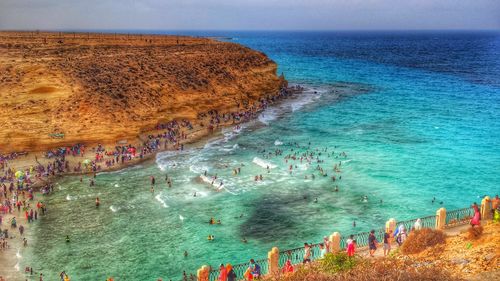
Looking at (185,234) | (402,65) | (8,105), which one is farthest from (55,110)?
(402,65)

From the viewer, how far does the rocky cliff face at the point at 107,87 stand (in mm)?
43156

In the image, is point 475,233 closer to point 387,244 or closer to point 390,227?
point 387,244

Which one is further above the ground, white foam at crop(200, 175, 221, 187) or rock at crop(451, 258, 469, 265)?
rock at crop(451, 258, 469, 265)

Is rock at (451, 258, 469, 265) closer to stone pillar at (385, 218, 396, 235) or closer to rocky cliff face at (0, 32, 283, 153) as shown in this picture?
stone pillar at (385, 218, 396, 235)

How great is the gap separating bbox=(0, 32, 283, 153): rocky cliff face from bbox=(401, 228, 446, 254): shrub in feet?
108

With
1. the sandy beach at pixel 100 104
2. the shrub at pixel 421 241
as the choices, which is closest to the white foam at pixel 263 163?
the sandy beach at pixel 100 104

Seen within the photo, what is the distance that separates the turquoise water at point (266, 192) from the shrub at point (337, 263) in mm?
10743

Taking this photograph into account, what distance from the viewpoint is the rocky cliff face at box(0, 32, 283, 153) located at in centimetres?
4316

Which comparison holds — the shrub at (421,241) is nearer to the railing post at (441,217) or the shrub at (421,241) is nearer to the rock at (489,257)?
the railing post at (441,217)

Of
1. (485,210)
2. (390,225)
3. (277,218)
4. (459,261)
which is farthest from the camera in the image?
(277,218)

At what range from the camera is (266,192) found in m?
35.1

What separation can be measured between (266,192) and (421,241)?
16.9m

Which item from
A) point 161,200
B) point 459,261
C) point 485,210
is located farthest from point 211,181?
point 459,261

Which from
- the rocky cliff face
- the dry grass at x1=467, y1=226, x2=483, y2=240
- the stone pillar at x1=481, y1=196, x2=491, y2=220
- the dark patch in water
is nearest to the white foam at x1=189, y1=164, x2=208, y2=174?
the dark patch in water
